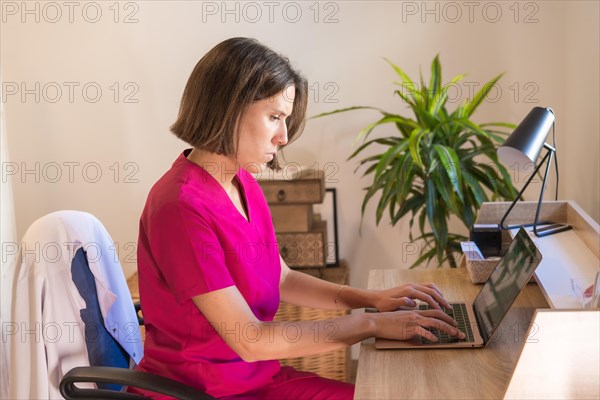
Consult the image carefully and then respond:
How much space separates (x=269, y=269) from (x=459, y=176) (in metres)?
1.22

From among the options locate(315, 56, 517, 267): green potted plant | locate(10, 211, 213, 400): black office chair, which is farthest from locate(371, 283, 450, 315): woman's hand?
locate(315, 56, 517, 267): green potted plant

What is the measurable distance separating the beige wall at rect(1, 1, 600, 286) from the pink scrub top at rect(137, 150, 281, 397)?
1.67 m

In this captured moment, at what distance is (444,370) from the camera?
1643mm

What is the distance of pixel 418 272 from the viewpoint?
237cm

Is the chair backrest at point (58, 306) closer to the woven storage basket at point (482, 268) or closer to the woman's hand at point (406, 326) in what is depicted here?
the woman's hand at point (406, 326)

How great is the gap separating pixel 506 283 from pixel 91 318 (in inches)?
36.7

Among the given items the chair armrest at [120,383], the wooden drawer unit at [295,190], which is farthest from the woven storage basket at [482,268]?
the wooden drawer unit at [295,190]

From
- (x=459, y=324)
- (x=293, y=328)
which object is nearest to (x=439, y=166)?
(x=459, y=324)

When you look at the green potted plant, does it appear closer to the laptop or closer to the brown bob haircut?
the laptop

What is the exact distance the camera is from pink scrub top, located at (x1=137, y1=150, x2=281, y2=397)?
173 cm

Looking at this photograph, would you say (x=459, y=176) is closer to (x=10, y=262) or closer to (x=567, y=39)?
(x=567, y=39)

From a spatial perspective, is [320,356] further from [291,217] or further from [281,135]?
[281,135]

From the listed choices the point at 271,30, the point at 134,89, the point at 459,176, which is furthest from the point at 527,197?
the point at 134,89

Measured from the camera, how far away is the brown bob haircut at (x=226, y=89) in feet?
5.88
